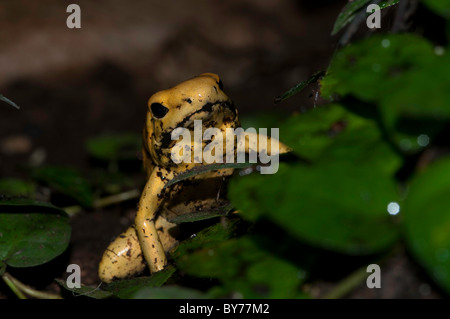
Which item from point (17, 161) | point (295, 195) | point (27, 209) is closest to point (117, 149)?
point (17, 161)

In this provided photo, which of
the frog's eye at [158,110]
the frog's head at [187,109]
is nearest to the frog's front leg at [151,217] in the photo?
the frog's head at [187,109]

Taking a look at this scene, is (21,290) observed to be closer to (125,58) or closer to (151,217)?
(151,217)

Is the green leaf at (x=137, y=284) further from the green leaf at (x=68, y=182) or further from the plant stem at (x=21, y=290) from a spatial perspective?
the green leaf at (x=68, y=182)

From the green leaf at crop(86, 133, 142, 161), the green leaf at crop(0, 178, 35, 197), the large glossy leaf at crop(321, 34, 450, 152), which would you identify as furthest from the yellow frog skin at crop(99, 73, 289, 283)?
the green leaf at crop(86, 133, 142, 161)

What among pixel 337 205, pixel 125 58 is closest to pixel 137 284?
pixel 337 205

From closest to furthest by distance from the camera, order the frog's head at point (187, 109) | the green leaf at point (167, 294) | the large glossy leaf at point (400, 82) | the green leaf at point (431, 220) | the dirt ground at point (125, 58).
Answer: the green leaf at point (431, 220), the large glossy leaf at point (400, 82), the green leaf at point (167, 294), the frog's head at point (187, 109), the dirt ground at point (125, 58)

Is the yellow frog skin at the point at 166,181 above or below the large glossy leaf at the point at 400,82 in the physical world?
below

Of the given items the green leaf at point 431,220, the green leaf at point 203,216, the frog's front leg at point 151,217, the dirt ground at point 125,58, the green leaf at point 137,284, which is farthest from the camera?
the dirt ground at point 125,58
